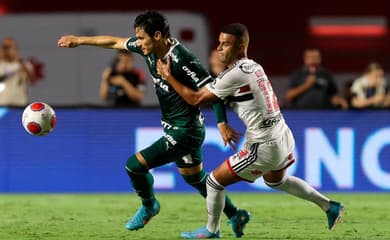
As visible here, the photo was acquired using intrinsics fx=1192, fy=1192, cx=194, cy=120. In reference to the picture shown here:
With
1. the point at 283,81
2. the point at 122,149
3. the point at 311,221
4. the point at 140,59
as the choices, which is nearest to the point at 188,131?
the point at 311,221

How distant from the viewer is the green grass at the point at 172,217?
10.6m

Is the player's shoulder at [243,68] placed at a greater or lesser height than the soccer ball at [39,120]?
greater

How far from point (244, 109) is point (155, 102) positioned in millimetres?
7861

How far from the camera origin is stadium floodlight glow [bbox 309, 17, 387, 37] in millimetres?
19750

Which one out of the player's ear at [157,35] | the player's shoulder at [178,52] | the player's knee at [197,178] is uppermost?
the player's ear at [157,35]

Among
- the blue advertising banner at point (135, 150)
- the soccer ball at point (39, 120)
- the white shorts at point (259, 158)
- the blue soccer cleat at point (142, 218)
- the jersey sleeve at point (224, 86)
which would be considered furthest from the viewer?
the blue advertising banner at point (135, 150)

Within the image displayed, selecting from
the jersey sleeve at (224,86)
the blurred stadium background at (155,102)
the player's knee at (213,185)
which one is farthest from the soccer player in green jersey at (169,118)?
the blurred stadium background at (155,102)

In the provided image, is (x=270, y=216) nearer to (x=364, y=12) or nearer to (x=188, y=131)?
(x=188, y=131)

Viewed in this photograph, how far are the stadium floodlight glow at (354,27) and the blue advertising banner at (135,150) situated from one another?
455 cm

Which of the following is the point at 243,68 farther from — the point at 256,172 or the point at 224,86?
the point at 256,172

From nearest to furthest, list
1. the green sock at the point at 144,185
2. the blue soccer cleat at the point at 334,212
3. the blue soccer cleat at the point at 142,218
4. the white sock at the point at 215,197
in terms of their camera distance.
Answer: the white sock at the point at 215,197 → the blue soccer cleat at the point at 334,212 → the green sock at the point at 144,185 → the blue soccer cleat at the point at 142,218

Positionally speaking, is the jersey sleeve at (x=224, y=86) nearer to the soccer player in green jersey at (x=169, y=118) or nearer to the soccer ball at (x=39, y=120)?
the soccer player in green jersey at (x=169, y=118)

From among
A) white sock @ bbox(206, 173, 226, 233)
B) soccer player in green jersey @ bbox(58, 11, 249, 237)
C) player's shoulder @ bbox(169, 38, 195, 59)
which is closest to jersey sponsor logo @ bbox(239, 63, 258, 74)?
soccer player in green jersey @ bbox(58, 11, 249, 237)

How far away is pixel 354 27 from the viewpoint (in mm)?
19953
